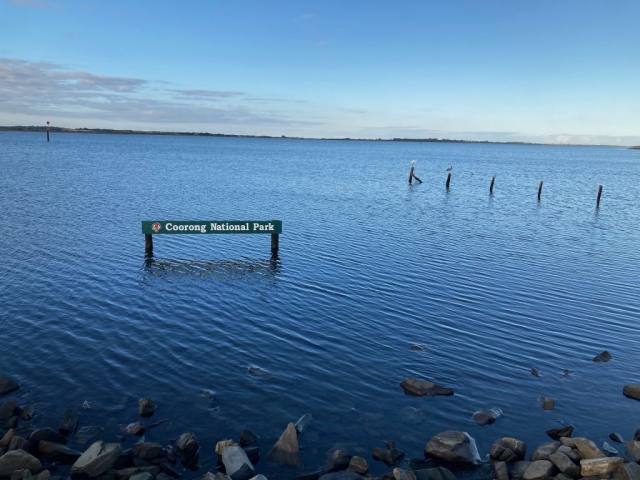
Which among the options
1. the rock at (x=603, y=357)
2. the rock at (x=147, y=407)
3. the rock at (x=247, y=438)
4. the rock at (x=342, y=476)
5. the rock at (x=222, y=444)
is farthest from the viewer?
the rock at (x=603, y=357)

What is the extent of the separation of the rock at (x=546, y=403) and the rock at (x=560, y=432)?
131 centimetres

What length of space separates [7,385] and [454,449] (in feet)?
40.1

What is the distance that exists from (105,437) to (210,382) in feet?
11.9

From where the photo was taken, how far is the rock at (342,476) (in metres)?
11.0

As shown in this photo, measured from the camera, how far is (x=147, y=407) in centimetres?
1384

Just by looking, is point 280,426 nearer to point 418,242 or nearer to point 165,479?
point 165,479

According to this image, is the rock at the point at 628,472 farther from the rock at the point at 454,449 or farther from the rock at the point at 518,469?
the rock at the point at 454,449

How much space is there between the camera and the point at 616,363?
17.9m

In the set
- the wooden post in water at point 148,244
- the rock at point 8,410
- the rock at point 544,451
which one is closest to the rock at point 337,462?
the rock at point 544,451

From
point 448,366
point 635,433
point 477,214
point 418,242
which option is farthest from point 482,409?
point 477,214

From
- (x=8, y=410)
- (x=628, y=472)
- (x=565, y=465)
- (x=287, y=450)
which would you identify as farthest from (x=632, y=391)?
(x=8, y=410)

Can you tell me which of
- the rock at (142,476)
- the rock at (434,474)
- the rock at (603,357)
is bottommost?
the rock at (142,476)

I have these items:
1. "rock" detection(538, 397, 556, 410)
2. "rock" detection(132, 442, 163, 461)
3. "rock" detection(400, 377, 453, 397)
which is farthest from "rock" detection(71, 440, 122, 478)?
"rock" detection(538, 397, 556, 410)

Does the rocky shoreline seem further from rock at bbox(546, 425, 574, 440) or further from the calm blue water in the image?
the calm blue water
